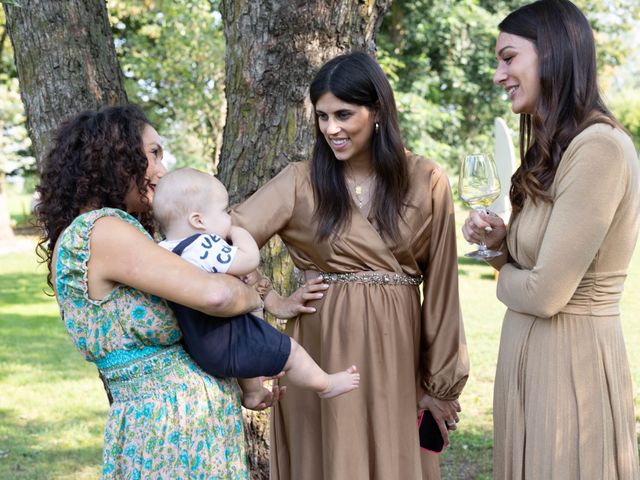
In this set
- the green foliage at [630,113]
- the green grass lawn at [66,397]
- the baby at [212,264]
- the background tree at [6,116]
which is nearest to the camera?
the baby at [212,264]

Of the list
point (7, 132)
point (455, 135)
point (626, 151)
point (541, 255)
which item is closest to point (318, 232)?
point (541, 255)

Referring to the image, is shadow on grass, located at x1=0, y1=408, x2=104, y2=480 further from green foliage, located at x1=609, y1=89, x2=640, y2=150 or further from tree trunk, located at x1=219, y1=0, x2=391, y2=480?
green foliage, located at x1=609, y1=89, x2=640, y2=150

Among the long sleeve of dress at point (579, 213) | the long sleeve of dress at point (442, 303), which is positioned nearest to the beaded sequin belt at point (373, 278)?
the long sleeve of dress at point (442, 303)

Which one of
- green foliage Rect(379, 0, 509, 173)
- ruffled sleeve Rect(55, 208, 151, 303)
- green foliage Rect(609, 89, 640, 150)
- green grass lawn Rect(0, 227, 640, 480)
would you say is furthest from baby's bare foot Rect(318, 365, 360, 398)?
green foliage Rect(609, 89, 640, 150)

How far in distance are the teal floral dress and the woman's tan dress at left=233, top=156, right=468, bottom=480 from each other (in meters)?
0.71

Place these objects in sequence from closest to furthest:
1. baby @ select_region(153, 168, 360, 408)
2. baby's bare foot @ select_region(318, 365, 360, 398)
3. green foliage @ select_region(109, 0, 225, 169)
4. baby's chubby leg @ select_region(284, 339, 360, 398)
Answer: baby @ select_region(153, 168, 360, 408) → baby's chubby leg @ select_region(284, 339, 360, 398) → baby's bare foot @ select_region(318, 365, 360, 398) → green foliage @ select_region(109, 0, 225, 169)

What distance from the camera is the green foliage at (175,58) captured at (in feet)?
57.5

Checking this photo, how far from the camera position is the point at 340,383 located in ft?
9.07

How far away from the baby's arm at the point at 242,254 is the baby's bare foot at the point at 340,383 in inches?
19.6

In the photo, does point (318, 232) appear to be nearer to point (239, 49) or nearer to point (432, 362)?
point (432, 362)

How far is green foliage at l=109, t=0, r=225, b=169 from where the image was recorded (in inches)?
690

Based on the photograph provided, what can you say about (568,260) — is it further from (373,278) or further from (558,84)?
(373,278)

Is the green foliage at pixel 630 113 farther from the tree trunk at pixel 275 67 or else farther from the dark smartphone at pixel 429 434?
the dark smartphone at pixel 429 434

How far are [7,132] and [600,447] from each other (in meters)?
29.2
